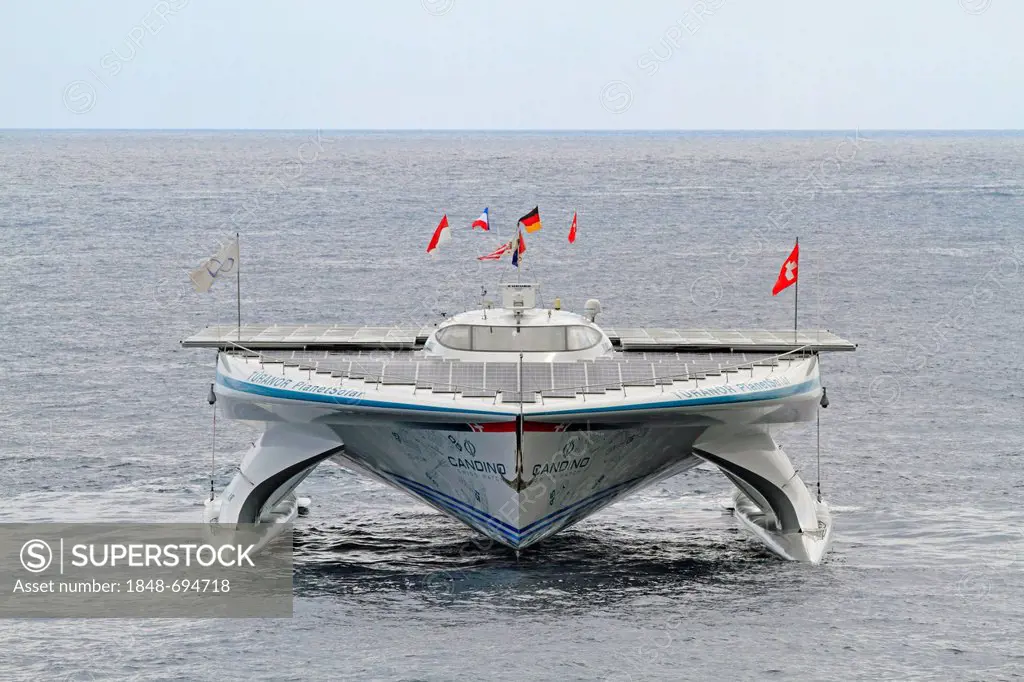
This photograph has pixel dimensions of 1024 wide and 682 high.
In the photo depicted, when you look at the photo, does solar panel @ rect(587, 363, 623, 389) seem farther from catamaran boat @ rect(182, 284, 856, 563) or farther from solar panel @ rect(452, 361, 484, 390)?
solar panel @ rect(452, 361, 484, 390)

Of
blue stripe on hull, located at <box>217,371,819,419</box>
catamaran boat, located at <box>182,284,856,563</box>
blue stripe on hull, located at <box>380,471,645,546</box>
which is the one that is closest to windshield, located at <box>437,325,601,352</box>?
catamaran boat, located at <box>182,284,856,563</box>

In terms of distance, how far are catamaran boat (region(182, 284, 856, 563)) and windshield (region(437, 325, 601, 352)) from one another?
0.04 m

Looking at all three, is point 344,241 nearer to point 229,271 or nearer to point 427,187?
point 427,187

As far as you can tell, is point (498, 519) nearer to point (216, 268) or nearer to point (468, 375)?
point (468, 375)

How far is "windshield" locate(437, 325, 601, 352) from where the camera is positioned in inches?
1377

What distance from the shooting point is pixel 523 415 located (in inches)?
1170

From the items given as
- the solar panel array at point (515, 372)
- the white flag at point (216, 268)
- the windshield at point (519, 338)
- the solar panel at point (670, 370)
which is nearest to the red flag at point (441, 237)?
the windshield at point (519, 338)

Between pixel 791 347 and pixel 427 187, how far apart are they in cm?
12705

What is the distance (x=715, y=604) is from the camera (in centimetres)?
3002

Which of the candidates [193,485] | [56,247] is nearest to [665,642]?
[193,485]

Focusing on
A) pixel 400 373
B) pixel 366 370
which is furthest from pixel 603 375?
pixel 366 370

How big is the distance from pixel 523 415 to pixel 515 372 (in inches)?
114

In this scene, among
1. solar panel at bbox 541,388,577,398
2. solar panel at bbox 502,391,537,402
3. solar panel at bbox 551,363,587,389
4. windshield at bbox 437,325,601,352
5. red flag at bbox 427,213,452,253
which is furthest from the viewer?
red flag at bbox 427,213,452,253

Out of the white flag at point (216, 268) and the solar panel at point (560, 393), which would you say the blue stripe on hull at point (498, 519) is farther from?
the white flag at point (216, 268)
